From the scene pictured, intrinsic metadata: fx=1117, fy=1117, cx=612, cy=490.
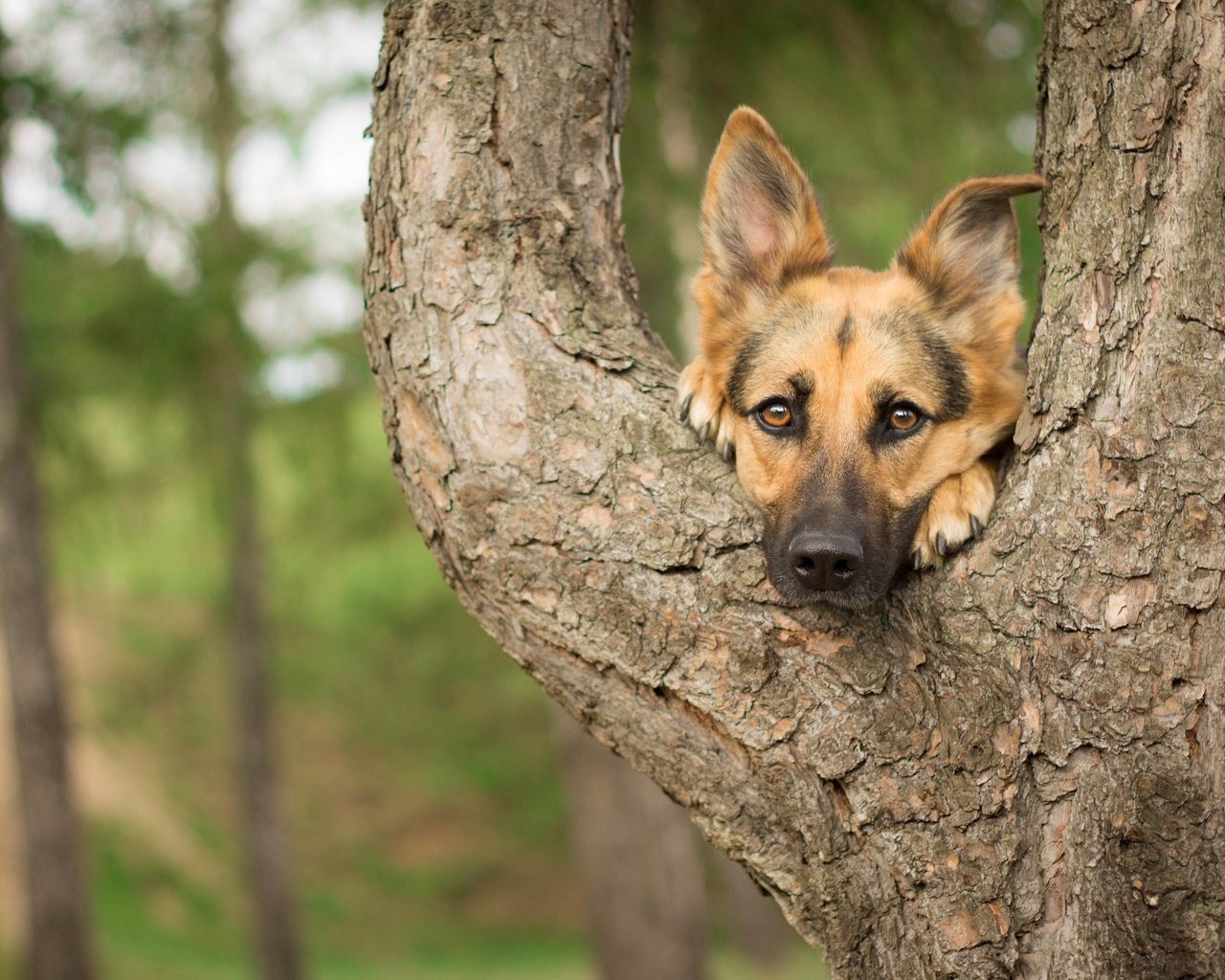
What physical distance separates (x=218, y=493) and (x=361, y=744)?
12.8 meters

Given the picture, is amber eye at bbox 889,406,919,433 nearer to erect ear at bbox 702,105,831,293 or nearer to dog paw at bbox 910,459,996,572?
dog paw at bbox 910,459,996,572

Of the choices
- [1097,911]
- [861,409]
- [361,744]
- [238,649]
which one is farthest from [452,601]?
[1097,911]

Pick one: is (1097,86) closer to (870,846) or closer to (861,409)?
(861,409)

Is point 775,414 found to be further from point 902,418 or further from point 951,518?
point 951,518

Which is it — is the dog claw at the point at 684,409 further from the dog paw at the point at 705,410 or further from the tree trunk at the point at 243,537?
the tree trunk at the point at 243,537

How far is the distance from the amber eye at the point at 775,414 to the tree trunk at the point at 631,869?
5.47 metres

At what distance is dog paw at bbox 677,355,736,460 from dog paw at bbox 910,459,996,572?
662mm

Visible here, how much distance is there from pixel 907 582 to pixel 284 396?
29.1ft

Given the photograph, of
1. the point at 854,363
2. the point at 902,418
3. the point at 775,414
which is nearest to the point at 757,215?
the point at 854,363

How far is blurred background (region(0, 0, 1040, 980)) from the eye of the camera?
7.42 meters

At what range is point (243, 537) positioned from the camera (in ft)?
39.2

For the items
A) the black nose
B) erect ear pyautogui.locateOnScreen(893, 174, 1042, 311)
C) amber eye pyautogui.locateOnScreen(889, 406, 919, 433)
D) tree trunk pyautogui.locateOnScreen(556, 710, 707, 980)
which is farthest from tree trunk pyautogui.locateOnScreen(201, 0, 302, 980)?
the black nose

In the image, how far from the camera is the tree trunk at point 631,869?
8977 mm

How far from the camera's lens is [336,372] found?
1073 centimetres
